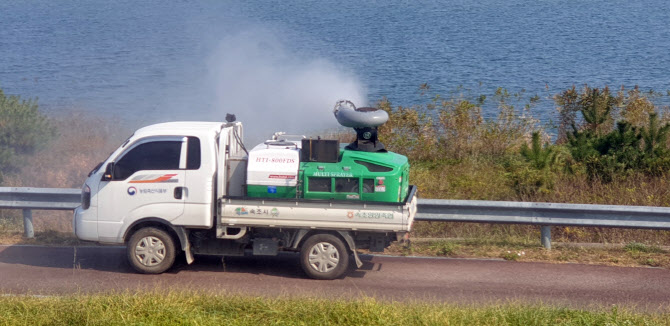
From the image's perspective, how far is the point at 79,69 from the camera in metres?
36.6

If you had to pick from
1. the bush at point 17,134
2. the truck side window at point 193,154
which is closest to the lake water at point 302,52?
the bush at point 17,134

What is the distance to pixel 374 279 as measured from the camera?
933cm

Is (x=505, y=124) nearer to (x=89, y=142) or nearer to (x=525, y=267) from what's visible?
(x=525, y=267)

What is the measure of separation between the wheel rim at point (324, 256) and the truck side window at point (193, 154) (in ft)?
6.06

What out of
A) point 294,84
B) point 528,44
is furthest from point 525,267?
point 528,44

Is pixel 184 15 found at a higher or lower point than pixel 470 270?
higher

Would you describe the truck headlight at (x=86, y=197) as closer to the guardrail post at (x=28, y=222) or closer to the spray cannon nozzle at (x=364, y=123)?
the guardrail post at (x=28, y=222)

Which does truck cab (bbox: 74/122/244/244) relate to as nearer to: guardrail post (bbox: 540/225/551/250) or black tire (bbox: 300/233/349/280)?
black tire (bbox: 300/233/349/280)

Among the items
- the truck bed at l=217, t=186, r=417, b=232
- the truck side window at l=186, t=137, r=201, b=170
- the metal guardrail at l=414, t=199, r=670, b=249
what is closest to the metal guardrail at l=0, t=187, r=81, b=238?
the truck side window at l=186, t=137, r=201, b=170

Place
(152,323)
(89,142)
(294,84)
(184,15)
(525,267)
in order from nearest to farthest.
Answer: (152,323) → (525,267) → (89,142) → (294,84) → (184,15)

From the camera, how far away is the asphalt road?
851 centimetres

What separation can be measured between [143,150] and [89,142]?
8931 millimetres

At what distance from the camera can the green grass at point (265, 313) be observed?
6.39m

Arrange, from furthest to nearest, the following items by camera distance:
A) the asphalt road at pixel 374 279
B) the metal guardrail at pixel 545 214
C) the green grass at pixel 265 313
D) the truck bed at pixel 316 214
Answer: the metal guardrail at pixel 545 214
the truck bed at pixel 316 214
the asphalt road at pixel 374 279
the green grass at pixel 265 313
